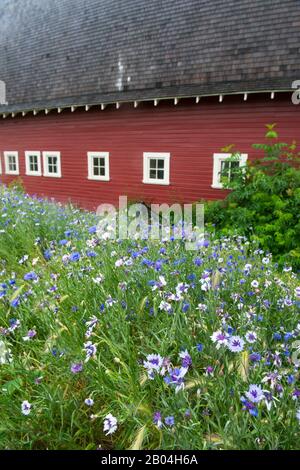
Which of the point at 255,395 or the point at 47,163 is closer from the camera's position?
the point at 255,395

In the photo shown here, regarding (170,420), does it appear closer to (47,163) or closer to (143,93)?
(143,93)

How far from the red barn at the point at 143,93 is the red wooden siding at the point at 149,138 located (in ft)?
0.11

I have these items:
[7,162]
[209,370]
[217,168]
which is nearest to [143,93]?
[217,168]

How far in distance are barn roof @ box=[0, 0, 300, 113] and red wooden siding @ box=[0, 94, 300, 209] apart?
543 millimetres

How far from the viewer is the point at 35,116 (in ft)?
48.4

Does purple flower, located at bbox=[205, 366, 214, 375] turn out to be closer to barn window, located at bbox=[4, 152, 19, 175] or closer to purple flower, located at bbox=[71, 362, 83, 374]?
purple flower, located at bbox=[71, 362, 83, 374]

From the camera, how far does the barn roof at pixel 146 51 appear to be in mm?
9297

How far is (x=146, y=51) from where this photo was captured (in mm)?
11523

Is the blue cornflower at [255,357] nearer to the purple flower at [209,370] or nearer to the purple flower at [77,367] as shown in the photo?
the purple flower at [209,370]

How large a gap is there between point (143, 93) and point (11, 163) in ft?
28.5

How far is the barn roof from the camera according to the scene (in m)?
9.30
